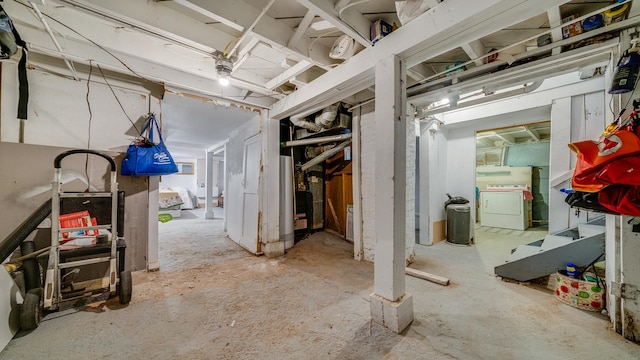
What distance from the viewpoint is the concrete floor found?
55.6 inches

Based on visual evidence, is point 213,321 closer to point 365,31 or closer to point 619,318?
point 365,31

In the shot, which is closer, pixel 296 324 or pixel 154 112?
pixel 296 324

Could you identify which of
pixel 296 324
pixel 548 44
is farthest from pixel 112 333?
pixel 548 44

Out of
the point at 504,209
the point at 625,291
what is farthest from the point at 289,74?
the point at 504,209

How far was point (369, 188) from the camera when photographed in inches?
122

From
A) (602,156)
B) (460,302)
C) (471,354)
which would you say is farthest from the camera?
(460,302)

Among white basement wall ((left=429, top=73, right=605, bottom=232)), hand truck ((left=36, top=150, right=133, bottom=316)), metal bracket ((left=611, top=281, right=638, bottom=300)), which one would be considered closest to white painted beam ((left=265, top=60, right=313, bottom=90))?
hand truck ((left=36, top=150, right=133, bottom=316))

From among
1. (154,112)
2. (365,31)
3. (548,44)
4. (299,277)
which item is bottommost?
(299,277)

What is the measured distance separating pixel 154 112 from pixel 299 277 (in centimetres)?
264

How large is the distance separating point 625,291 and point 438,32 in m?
2.22

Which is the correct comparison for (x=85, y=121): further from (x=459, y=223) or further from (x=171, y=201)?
(x=171, y=201)

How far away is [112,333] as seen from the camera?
158 cm

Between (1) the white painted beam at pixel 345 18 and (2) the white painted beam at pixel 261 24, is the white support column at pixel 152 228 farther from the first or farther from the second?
(1) the white painted beam at pixel 345 18

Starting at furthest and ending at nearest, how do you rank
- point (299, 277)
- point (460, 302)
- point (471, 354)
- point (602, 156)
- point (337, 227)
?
point (337, 227) < point (299, 277) < point (460, 302) < point (471, 354) < point (602, 156)
